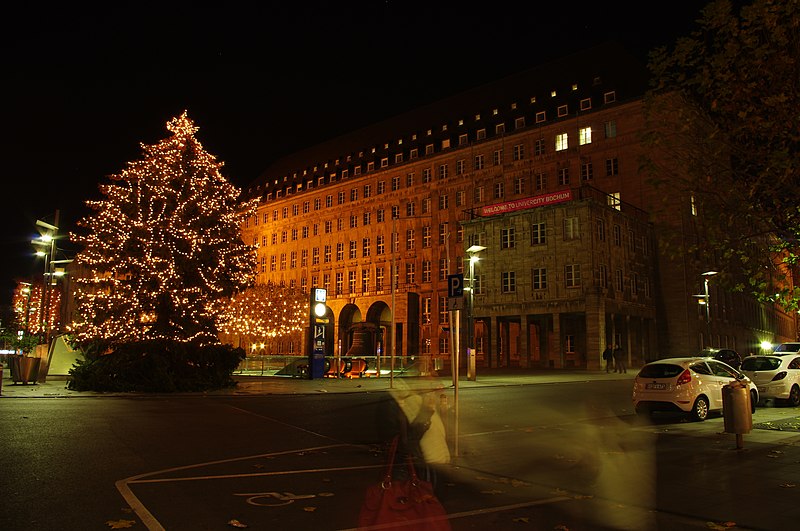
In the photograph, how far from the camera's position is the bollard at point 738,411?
10633 mm

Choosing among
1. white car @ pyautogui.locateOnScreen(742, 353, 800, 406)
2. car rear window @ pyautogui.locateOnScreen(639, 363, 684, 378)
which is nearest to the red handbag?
car rear window @ pyautogui.locateOnScreen(639, 363, 684, 378)

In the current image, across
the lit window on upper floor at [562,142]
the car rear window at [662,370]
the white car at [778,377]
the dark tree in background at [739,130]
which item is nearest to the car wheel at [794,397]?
the white car at [778,377]

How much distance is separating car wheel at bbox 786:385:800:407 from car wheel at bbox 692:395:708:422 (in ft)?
19.8

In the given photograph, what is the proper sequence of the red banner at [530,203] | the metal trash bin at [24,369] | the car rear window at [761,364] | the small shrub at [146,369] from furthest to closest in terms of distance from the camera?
the red banner at [530,203] → the metal trash bin at [24,369] → the small shrub at [146,369] → the car rear window at [761,364]

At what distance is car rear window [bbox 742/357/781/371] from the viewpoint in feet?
64.3

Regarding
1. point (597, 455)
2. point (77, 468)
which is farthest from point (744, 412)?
point (77, 468)

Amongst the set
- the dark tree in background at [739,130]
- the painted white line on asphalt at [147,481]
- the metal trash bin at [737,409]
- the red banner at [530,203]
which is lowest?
the painted white line on asphalt at [147,481]

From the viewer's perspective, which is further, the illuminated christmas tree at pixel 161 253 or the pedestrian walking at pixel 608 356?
the pedestrian walking at pixel 608 356

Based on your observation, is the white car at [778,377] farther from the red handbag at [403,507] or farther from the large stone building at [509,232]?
the large stone building at [509,232]

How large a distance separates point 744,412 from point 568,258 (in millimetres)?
42677

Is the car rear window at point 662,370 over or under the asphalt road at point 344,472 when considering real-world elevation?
over

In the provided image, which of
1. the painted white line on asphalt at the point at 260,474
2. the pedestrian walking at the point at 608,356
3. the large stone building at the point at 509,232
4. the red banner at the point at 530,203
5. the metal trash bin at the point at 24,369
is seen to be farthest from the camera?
the large stone building at the point at 509,232

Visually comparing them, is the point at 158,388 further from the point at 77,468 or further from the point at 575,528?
the point at 575,528

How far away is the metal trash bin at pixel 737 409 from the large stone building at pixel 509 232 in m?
23.5
